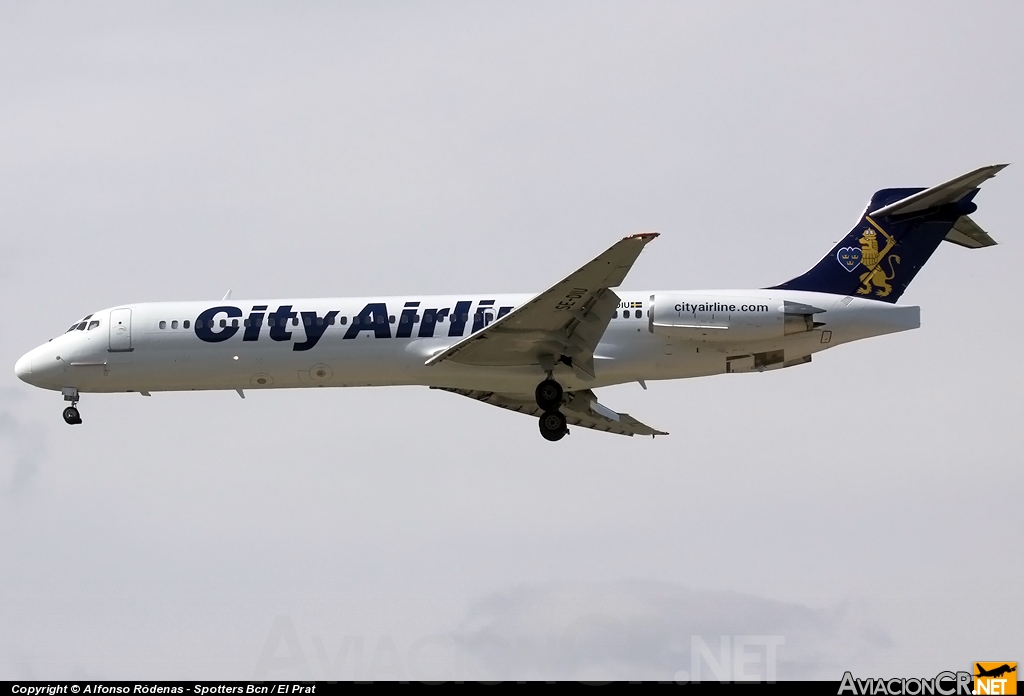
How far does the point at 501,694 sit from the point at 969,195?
1685 cm

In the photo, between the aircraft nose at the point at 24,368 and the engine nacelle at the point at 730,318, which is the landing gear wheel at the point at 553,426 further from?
the aircraft nose at the point at 24,368

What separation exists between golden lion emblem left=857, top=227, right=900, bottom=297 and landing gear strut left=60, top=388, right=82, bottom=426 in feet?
59.7

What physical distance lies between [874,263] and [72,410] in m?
18.8

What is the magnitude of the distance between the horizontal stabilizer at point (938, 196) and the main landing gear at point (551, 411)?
8.30 meters

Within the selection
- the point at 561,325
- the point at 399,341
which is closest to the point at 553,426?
the point at 561,325

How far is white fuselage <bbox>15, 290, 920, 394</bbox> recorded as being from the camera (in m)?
31.1

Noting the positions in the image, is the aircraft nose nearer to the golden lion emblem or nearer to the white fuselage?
the white fuselage

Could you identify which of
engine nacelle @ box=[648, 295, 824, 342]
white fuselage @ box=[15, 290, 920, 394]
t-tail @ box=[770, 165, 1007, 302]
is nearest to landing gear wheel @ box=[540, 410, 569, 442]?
white fuselage @ box=[15, 290, 920, 394]

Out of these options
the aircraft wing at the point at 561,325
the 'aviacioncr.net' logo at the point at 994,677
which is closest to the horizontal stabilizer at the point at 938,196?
the aircraft wing at the point at 561,325

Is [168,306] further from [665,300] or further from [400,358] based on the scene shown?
[665,300]

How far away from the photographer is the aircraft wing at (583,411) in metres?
34.8

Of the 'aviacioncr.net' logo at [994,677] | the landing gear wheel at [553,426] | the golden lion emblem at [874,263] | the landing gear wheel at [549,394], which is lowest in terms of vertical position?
the 'aviacioncr.net' logo at [994,677]

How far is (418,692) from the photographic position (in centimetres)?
2159

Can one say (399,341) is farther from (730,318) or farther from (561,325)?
(730,318)
